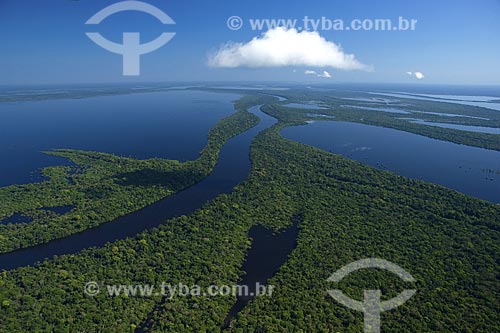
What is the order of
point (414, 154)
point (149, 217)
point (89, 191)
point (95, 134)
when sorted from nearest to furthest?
point (149, 217) < point (89, 191) < point (414, 154) < point (95, 134)

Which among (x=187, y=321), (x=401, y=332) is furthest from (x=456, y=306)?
(x=187, y=321)

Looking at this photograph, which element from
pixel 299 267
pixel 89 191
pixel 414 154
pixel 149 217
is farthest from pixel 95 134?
pixel 414 154

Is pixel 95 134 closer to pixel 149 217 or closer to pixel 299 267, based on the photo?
pixel 149 217

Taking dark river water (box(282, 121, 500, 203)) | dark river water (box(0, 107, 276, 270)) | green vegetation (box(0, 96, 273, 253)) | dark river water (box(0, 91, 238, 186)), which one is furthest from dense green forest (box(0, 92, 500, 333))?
dark river water (box(0, 91, 238, 186))

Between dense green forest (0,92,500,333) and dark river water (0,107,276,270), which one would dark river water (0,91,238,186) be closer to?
dark river water (0,107,276,270)

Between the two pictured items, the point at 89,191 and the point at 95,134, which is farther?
the point at 95,134

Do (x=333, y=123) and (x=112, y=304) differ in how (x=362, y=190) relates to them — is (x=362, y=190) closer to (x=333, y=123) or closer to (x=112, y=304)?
(x=112, y=304)

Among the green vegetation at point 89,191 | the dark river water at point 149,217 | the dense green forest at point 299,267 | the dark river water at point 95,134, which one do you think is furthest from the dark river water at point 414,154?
the green vegetation at point 89,191
